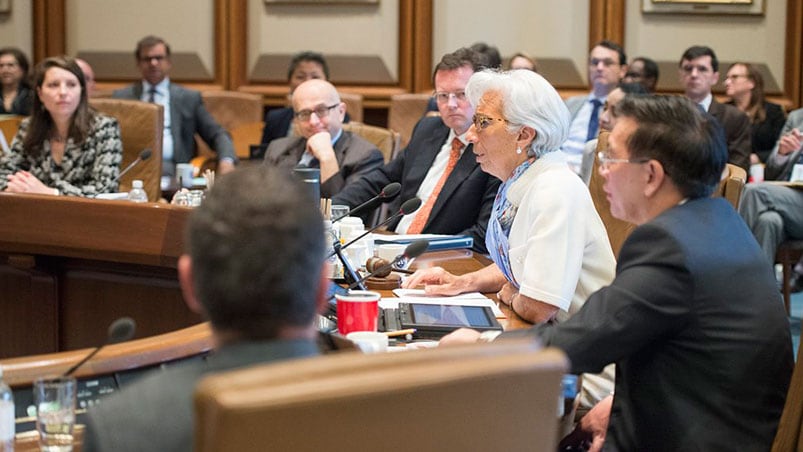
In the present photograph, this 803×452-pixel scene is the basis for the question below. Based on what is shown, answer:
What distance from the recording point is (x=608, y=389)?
8.21ft

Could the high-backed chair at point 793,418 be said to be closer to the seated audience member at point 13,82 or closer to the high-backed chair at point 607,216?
the high-backed chair at point 607,216

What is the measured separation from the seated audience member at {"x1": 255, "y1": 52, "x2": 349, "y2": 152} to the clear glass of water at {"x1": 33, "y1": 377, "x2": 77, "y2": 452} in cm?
512

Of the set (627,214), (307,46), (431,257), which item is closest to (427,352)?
(627,214)

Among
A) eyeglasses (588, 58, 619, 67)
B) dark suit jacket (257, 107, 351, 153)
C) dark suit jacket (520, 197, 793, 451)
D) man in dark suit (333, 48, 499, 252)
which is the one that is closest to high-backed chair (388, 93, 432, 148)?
dark suit jacket (257, 107, 351, 153)

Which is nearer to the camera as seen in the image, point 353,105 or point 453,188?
point 453,188

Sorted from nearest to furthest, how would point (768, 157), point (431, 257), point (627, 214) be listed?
point (627, 214), point (431, 257), point (768, 157)

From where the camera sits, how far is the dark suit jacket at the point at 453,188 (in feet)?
12.0

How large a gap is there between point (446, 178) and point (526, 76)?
3.61 feet

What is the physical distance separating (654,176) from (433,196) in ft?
6.03

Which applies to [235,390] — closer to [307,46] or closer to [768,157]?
[768,157]

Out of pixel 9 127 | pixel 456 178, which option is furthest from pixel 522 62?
pixel 456 178

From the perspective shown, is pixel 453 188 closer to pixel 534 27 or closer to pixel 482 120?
pixel 482 120

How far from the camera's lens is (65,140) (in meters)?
4.80

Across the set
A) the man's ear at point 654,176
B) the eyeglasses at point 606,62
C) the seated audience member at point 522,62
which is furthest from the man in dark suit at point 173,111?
the man's ear at point 654,176
